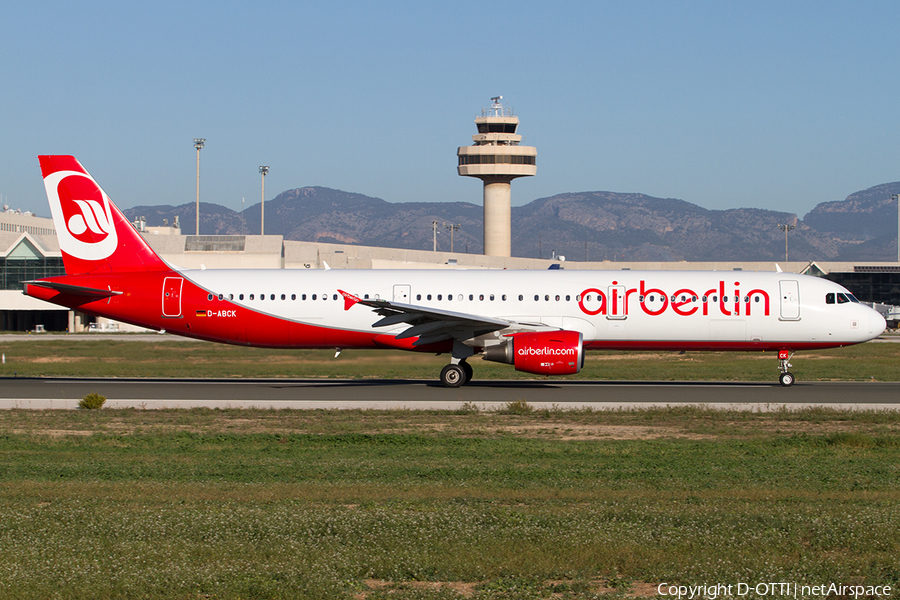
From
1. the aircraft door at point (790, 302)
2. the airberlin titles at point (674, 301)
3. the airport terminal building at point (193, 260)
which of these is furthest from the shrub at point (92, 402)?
the airport terminal building at point (193, 260)

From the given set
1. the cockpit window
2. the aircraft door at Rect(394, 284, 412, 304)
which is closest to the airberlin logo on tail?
the aircraft door at Rect(394, 284, 412, 304)

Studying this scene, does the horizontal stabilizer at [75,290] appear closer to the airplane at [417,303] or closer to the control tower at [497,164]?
the airplane at [417,303]

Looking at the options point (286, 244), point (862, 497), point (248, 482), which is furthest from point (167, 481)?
point (286, 244)

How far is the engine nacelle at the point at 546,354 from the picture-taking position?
25531 mm

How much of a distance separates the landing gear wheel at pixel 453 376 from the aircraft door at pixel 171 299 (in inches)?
344

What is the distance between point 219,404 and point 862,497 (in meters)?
15.7

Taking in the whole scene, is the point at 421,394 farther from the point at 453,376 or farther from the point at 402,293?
the point at 402,293

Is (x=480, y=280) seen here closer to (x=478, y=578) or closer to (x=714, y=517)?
(x=714, y=517)

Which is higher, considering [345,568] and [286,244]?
[286,244]

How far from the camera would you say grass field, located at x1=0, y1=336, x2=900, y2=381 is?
32219 mm

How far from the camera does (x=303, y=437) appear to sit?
1709 centimetres

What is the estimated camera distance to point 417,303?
2833cm

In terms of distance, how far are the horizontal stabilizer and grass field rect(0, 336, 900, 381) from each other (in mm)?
5145

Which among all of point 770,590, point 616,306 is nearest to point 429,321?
point 616,306
